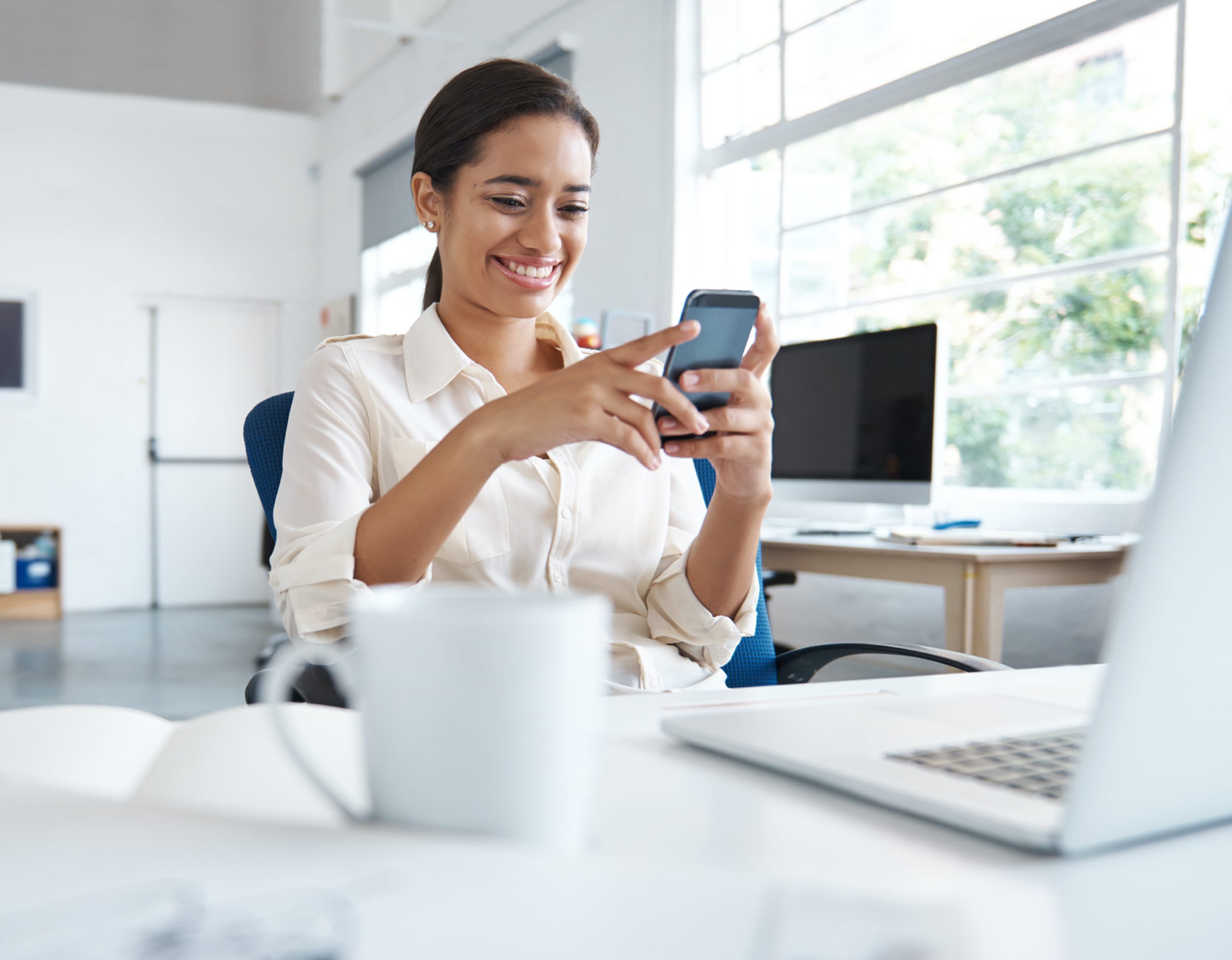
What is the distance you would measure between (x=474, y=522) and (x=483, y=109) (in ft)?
1.59

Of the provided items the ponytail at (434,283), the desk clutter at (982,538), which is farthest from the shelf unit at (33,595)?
the ponytail at (434,283)

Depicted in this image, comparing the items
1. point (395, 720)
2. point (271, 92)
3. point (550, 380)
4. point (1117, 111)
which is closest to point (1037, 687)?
point (550, 380)

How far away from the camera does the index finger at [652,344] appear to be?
0.82m

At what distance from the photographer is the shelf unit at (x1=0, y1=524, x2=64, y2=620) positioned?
6418 millimetres

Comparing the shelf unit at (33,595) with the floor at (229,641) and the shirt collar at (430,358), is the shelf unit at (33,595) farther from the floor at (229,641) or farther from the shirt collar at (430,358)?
the shirt collar at (430,358)

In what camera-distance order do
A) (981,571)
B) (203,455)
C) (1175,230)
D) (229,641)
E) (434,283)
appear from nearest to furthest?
(434,283), (981,571), (1175,230), (229,641), (203,455)

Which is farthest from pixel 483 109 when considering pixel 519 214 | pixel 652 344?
pixel 652 344

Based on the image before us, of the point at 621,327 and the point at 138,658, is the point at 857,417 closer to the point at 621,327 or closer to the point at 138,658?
the point at 621,327

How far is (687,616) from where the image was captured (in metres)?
1.18

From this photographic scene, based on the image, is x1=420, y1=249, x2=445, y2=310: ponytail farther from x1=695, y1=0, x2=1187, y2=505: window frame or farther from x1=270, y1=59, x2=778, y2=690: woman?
x1=695, y1=0, x2=1187, y2=505: window frame

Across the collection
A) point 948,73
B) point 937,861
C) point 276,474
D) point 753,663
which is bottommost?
point 753,663

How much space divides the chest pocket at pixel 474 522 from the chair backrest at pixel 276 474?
→ 0.14 m

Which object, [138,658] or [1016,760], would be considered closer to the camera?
[1016,760]

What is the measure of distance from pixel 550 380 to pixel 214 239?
6947 mm
